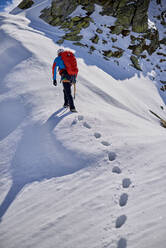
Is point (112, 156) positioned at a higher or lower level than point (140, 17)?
lower

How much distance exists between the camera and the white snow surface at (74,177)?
7.28ft

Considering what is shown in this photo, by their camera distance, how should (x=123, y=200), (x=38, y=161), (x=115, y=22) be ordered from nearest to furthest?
(x=123, y=200) → (x=38, y=161) → (x=115, y=22)

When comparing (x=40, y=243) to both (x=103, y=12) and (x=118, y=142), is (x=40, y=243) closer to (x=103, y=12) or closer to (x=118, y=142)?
(x=118, y=142)

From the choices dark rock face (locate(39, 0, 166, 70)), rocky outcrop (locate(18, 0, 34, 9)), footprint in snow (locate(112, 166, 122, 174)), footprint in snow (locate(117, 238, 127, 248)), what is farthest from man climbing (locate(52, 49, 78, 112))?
rocky outcrop (locate(18, 0, 34, 9))

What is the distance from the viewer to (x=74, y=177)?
10.3 ft

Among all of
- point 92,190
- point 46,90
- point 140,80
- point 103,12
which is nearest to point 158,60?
point 140,80

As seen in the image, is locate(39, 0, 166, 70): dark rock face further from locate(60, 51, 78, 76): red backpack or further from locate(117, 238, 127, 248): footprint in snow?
locate(117, 238, 127, 248): footprint in snow

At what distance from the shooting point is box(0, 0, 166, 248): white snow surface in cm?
222

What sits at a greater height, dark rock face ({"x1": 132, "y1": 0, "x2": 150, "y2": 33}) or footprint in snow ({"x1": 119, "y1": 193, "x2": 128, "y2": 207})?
dark rock face ({"x1": 132, "y1": 0, "x2": 150, "y2": 33})

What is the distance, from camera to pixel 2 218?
2.59m

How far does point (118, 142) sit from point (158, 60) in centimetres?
2101

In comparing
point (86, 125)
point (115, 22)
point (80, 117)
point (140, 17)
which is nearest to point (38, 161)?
point (86, 125)

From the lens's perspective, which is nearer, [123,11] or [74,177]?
[74,177]

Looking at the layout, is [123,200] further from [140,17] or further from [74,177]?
[140,17]
